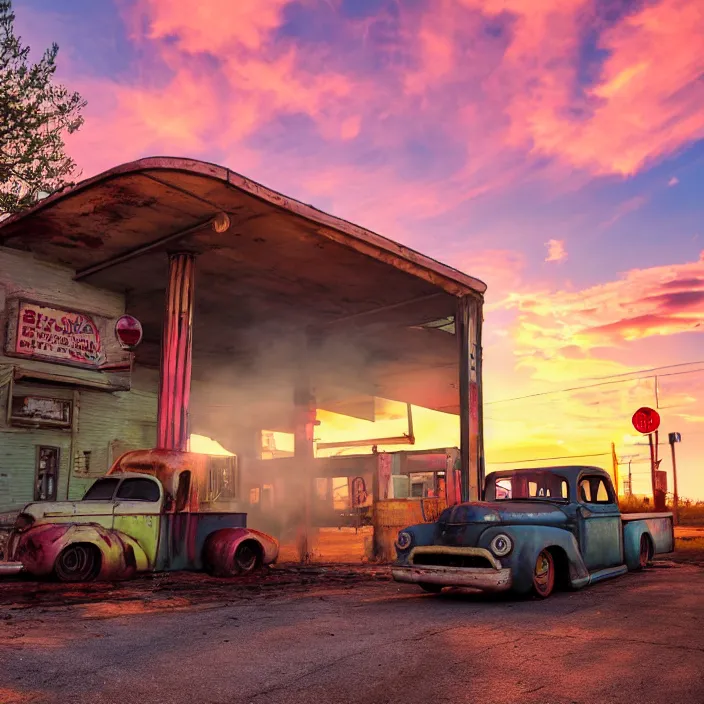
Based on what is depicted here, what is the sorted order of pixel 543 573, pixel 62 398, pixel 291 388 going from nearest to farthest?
pixel 543 573, pixel 62 398, pixel 291 388

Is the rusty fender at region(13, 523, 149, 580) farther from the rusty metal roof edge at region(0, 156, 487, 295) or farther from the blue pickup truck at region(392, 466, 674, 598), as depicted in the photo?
the rusty metal roof edge at region(0, 156, 487, 295)

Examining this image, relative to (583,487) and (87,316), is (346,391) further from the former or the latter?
(583,487)

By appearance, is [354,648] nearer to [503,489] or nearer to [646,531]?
[503,489]

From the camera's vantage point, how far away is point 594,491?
31.8ft

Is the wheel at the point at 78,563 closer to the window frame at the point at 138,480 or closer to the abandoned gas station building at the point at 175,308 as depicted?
the window frame at the point at 138,480

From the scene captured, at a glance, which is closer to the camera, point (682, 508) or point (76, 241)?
point (76, 241)

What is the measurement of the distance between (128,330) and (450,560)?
10334 millimetres

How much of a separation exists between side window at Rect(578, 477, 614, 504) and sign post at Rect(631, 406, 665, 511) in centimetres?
1112

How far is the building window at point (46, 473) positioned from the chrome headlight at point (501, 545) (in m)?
11.7

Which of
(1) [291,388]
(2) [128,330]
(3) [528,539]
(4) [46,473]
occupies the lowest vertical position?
(3) [528,539]

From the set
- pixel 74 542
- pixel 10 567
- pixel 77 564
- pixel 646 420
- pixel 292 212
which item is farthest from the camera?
pixel 646 420

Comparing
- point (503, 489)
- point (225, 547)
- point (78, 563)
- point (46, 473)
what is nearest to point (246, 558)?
point (225, 547)

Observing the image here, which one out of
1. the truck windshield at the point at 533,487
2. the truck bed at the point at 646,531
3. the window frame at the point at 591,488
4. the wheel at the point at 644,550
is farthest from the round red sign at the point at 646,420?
the truck windshield at the point at 533,487

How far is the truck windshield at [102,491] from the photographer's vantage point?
11133mm
